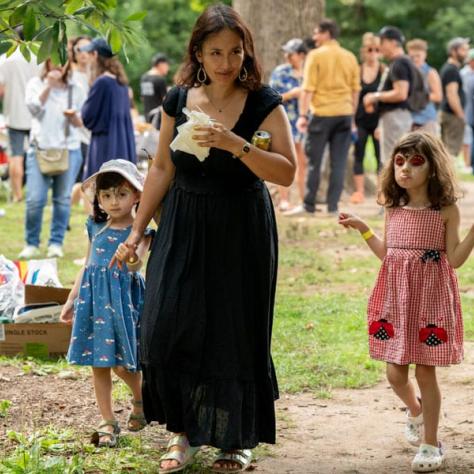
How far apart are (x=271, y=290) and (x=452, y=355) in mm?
819

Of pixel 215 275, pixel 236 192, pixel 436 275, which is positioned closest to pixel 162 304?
pixel 215 275

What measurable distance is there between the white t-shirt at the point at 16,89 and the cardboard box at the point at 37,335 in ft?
22.8

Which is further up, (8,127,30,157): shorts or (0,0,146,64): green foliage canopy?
(8,127,30,157): shorts

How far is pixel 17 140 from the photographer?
14.5 meters

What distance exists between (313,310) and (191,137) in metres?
4.37

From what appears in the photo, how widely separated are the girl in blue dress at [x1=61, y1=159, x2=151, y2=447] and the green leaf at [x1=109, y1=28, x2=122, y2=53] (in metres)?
0.66

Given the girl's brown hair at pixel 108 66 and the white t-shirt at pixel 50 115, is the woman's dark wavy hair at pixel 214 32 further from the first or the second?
the white t-shirt at pixel 50 115

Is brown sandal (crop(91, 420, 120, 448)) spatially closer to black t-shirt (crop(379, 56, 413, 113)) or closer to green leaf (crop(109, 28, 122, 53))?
green leaf (crop(109, 28, 122, 53))

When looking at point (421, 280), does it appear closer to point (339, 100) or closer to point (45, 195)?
point (45, 195)

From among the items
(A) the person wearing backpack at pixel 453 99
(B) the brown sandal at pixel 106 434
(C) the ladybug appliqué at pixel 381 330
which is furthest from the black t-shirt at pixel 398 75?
(B) the brown sandal at pixel 106 434

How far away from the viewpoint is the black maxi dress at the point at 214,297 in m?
4.90

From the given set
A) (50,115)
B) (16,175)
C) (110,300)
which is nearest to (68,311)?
(110,300)

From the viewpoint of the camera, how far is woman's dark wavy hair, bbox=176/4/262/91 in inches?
190

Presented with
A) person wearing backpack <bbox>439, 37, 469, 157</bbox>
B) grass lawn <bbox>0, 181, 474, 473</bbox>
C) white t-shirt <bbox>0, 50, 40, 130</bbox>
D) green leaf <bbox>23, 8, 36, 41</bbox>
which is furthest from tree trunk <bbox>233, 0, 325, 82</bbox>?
green leaf <bbox>23, 8, 36, 41</bbox>
